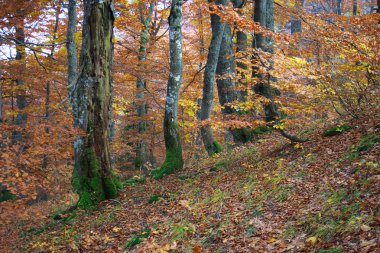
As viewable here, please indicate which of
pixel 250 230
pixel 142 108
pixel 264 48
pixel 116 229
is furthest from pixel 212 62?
pixel 142 108

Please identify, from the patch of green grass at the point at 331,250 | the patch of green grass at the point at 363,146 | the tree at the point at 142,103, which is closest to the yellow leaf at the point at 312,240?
the patch of green grass at the point at 331,250

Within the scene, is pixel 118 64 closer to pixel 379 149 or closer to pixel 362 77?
pixel 362 77

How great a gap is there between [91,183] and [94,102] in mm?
2137

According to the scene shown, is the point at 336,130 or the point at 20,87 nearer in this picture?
the point at 336,130

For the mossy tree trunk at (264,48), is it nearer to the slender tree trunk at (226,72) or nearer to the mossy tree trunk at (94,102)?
the slender tree trunk at (226,72)

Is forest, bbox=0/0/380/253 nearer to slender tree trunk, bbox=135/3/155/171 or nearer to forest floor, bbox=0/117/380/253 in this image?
forest floor, bbox=0/117/380/253

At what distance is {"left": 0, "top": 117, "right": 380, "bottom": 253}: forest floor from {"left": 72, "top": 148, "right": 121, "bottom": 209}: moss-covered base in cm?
27

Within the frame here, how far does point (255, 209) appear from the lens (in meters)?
5.91

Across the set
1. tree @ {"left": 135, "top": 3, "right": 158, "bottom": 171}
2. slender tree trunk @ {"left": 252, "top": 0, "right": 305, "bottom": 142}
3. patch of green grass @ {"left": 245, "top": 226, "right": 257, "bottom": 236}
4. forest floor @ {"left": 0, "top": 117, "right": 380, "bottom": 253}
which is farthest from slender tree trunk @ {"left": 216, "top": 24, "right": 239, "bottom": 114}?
patch of green grass @ {"left": 245, "top": 226, "right": 257, "bottom": 236}

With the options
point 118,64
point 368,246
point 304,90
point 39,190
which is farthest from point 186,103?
point 368,246

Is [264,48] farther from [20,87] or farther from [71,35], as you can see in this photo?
[20,87]

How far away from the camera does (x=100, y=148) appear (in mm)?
8984

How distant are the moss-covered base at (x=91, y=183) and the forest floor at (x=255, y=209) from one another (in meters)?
0.27

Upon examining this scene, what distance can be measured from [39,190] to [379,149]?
16.3m
